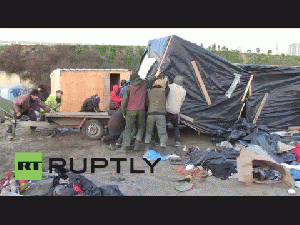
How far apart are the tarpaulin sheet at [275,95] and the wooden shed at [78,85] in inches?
253

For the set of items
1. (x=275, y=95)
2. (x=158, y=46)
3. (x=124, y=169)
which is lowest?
(x=124, y=169)

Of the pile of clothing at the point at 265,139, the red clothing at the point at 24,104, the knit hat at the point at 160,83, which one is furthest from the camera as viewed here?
the red clothing at the point at 24,104

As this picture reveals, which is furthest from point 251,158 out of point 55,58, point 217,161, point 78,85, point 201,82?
point 55,58

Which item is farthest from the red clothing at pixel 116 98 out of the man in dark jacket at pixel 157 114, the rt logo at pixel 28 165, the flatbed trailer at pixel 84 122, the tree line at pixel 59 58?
the tree line at pixel 59 58

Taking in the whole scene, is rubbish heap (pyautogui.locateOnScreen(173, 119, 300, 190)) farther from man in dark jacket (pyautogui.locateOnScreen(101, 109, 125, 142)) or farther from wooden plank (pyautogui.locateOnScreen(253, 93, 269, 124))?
man in dark jacket (pyautogui.locateOnScreen(101, 109, 125, 142))

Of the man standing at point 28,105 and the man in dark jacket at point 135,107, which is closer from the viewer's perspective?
the man in dark jacket at point 135,107

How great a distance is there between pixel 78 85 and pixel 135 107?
6294 millimetres

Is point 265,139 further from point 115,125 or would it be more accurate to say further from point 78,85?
point 78,85

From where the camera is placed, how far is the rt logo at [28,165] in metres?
4.26

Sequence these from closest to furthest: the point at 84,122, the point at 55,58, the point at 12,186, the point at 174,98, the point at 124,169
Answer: the point at 12,186, the point at 124,169, the point at 174,98, the point at 84,122, the point at 55,58

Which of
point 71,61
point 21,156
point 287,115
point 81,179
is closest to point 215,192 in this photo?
point 81,179

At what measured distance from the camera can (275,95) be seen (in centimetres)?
884

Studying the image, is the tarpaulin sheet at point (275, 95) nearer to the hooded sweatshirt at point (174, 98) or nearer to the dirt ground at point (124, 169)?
the dirt ground at point (124, 169)


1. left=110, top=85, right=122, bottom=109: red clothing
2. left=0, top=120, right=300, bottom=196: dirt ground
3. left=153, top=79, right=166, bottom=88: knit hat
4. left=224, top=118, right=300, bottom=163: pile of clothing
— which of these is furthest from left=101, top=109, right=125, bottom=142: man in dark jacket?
left=224, top=118, right=300, bottom=163: pile of clothing
